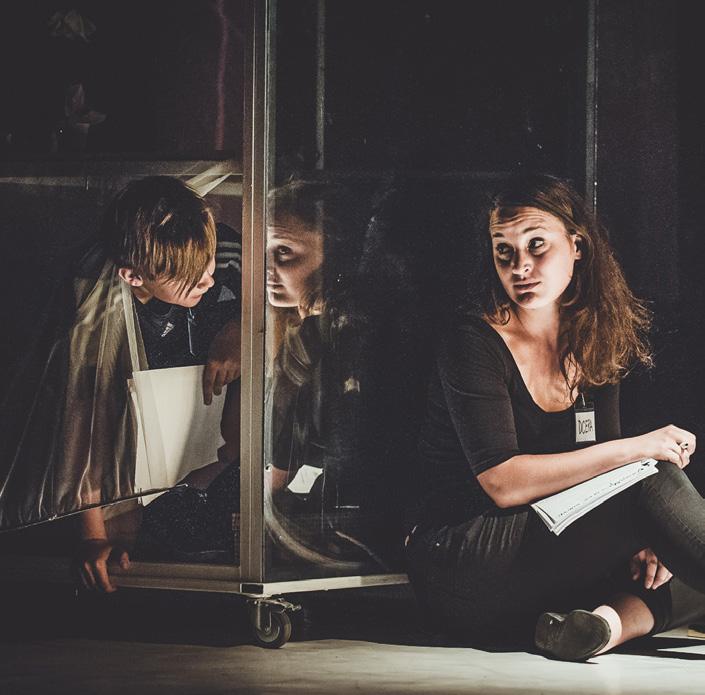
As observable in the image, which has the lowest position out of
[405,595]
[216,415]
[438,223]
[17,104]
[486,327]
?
[405,595]

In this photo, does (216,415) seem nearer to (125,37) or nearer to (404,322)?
(404,322)

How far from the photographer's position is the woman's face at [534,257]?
9.31 feet

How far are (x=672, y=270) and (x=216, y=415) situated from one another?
113cm

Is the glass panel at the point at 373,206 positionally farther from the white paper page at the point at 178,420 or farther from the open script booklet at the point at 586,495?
the open script booklet at the point at 586,495

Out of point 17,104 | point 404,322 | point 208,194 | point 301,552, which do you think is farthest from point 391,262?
point 17,104

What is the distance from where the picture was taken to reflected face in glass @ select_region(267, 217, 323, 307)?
8.84 ft

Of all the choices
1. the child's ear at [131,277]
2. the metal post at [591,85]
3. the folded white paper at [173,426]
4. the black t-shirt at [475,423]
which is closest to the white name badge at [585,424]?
the black t-shirt at [475,423]

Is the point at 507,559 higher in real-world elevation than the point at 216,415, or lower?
lower

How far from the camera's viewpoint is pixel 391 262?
2834 millimetres

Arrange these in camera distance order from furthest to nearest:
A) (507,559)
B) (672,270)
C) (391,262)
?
(672,270) → (391,262) → (507,559)

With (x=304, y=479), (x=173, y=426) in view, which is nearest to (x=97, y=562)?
(x=173, y=426)

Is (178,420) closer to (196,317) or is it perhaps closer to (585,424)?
(196,317)

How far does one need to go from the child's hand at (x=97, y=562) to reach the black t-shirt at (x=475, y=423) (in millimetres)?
589

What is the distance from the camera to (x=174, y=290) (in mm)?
2758
